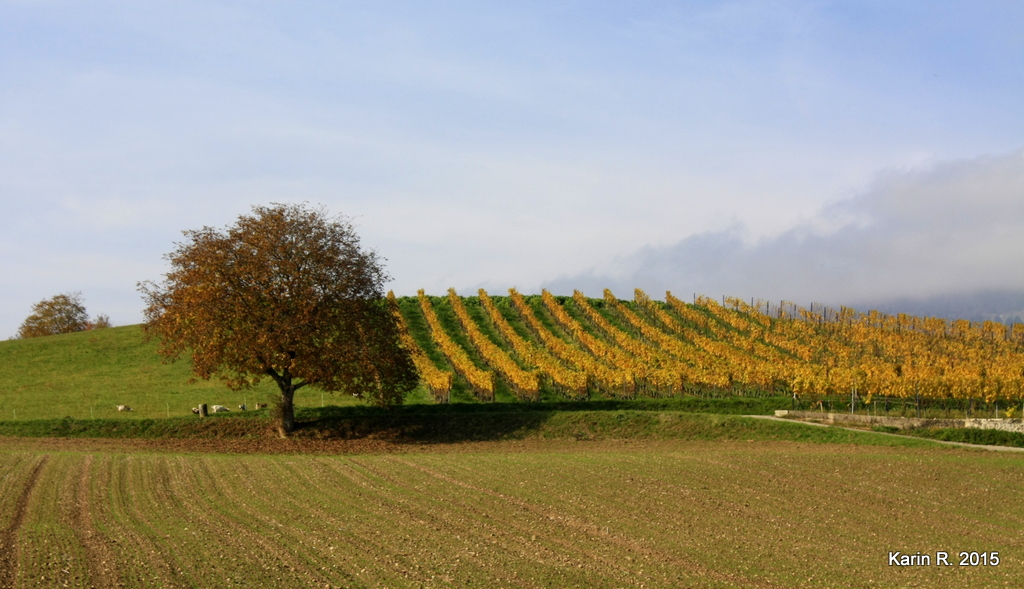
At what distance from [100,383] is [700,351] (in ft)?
152

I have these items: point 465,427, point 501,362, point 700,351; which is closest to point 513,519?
point 465,427

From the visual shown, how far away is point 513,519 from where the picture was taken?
2078 cm

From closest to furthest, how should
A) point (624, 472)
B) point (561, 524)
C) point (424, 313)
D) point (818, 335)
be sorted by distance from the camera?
point (561, 524) < point (624, 472) < point (818, 335) < point (424, 313)

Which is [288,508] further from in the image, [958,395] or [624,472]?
[958,395]

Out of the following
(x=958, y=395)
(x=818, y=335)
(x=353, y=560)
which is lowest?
(x=353, y=560)

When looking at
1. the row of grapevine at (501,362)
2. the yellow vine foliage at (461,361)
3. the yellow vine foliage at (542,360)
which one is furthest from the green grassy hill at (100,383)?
the yellow vine foliage at (542,360)

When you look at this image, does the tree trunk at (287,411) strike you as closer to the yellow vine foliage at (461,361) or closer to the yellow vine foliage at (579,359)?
the yellow vine foliage at (461,361)

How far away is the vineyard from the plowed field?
13.9 meters

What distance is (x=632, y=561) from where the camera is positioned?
16.8m

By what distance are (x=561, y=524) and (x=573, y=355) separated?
4266cm

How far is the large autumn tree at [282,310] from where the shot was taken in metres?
38.3

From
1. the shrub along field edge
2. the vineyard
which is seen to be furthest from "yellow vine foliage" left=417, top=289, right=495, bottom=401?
the shrub along field edge

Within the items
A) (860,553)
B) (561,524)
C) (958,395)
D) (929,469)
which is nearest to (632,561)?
(561,524)

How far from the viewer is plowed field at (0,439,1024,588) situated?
52.5 ft
